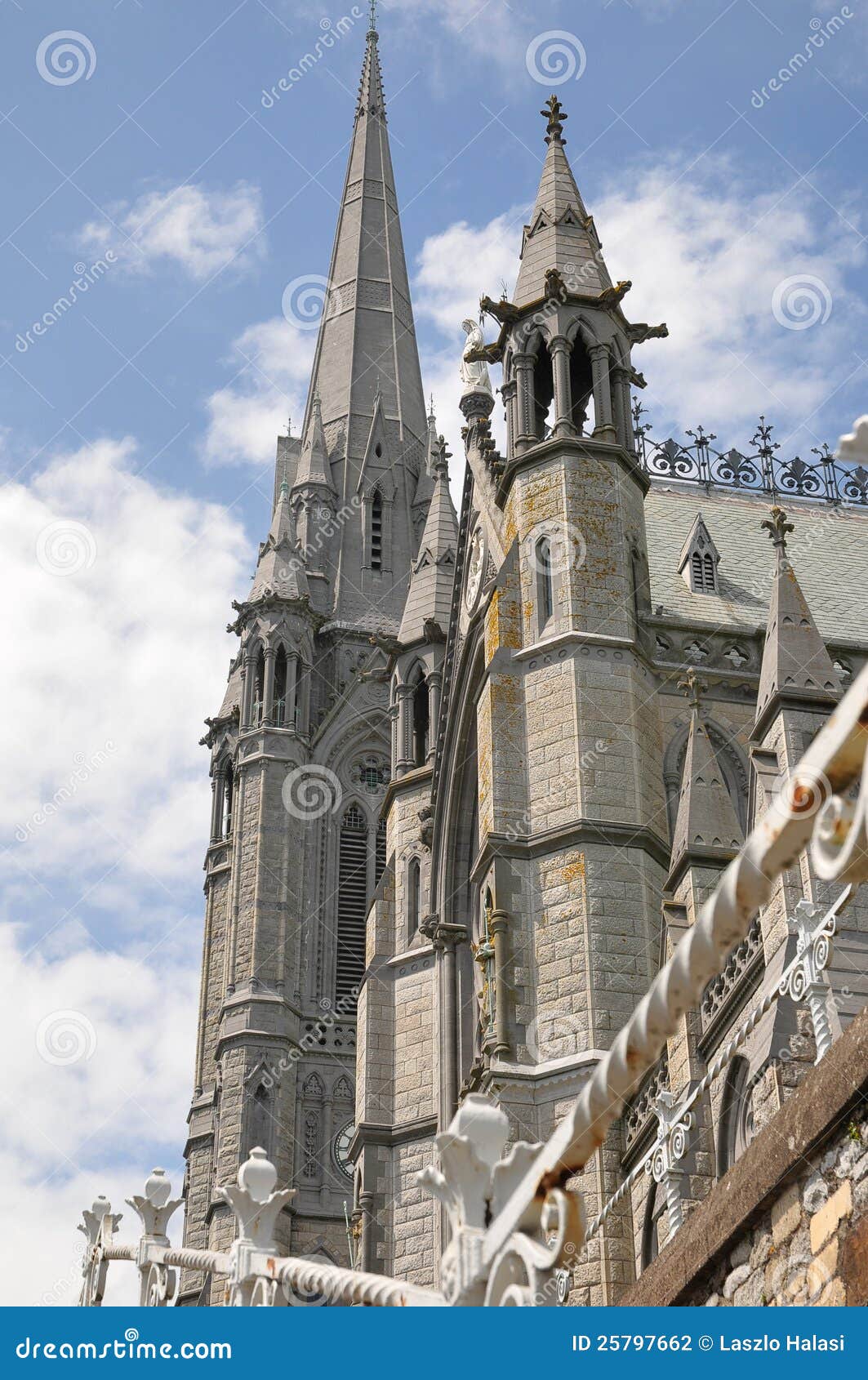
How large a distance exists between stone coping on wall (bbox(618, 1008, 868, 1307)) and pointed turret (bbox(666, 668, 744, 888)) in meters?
7.94

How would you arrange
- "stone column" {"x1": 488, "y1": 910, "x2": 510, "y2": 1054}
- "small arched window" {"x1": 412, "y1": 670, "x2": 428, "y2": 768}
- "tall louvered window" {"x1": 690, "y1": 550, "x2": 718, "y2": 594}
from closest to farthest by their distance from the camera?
"stone column" {"x1": 488, "y1": 910, "x2": 510, "y2": 1054}, "tall louvered window" {"x1": 690, "y1": 550, "x2": 718, "y2": 594}, "small arched window" {"x1": 412, "y1": 670, "x2": 428, "y2": 768}

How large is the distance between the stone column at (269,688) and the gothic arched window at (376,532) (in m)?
6.59

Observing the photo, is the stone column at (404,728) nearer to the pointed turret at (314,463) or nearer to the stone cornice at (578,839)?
the stone cornice at (578,839)

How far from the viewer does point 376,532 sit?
54.8m

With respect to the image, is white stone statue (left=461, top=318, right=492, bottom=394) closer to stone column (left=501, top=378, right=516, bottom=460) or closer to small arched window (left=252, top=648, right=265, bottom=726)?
stone column (left=501, top=378, right=516, bottom=460)

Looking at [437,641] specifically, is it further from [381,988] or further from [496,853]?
[496,853]

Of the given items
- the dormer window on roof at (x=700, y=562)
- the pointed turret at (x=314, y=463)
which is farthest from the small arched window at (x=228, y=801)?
the dormer window on roof at (x=700, y=562)

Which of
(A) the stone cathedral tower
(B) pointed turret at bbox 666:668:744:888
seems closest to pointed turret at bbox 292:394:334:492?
(A) the stone cathedral tower

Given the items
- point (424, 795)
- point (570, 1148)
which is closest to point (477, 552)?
point (424, 795)

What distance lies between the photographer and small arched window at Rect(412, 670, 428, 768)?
106ft

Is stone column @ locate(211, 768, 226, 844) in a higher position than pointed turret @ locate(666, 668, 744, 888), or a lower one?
higher

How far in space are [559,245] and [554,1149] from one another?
21.2 meters

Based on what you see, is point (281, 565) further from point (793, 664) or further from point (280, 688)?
point (793, 664)

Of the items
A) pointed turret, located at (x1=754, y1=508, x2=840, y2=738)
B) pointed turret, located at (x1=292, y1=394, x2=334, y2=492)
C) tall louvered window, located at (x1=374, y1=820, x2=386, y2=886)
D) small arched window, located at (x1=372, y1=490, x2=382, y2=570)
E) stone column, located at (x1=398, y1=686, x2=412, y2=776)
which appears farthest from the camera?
pointed turret, located at (x1=292, y1=394, x2=334, y2=492)
